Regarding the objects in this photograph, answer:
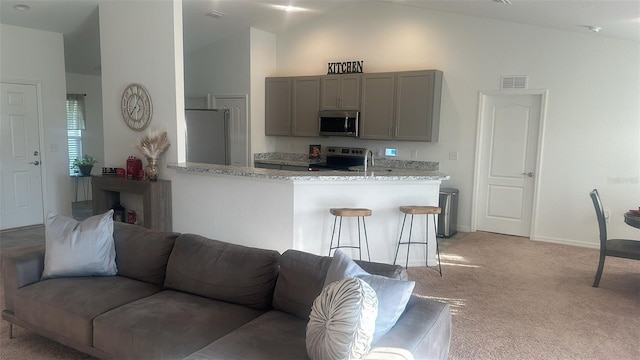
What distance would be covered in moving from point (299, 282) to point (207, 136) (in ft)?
16.6

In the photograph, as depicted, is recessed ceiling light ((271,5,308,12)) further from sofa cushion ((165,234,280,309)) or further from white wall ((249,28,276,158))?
sofa cushion ((165,234,280,309))

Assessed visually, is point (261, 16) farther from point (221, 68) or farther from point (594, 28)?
point (594, 28)

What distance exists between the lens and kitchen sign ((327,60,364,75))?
21.9ft

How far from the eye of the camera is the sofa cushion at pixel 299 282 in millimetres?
2426

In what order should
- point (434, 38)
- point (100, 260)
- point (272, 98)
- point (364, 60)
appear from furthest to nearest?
point (272, 98) < point (364, 60) < point (434, 38) < point (100, 260)

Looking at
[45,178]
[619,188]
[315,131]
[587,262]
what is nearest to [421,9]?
[315,131]

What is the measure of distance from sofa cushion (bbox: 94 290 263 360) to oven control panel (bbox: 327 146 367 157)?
4.45 m

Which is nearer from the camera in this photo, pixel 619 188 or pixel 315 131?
pixel 619 188

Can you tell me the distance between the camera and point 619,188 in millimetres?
5320

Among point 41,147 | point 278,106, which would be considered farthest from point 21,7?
point 278,106

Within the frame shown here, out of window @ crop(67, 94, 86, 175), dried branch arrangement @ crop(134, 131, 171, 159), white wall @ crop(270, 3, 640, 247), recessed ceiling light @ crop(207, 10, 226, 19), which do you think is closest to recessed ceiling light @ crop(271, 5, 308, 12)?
white wall @ crop(270, 3, 640, 247)

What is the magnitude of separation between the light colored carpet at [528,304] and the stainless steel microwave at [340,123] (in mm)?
2151

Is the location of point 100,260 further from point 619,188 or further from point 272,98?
point 619,188

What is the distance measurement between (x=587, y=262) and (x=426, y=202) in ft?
6.52
